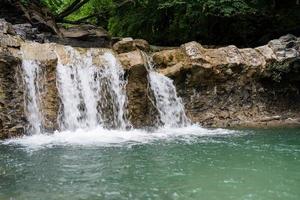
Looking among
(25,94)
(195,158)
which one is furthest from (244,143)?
(25,94)

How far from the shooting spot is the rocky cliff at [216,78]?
14320mm

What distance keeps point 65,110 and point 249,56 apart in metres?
6.30

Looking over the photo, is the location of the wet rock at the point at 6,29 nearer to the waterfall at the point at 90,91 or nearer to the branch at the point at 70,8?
the waterfall at the point at 90,91

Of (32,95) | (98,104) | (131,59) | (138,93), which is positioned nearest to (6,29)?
(32,95)

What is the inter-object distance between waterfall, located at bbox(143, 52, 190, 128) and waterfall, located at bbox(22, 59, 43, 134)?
3446 mm

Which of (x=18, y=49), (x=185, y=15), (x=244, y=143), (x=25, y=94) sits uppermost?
(x=185, y=15)

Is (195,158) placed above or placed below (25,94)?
below

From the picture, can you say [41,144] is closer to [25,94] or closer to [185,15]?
[25,94]

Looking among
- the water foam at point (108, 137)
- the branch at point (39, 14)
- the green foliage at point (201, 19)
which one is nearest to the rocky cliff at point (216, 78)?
the water foam at point (108, 137)

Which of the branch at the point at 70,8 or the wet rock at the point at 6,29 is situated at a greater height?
the branch at the point at 70,8

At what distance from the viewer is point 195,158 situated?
32.1 ft

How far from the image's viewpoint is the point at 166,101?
15102 mm

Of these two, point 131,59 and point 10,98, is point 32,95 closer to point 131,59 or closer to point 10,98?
point 10,98

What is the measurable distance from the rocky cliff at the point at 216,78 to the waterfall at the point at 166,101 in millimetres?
208
